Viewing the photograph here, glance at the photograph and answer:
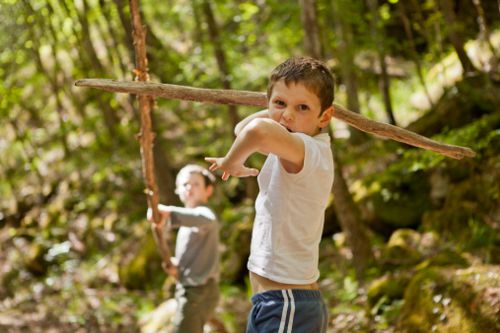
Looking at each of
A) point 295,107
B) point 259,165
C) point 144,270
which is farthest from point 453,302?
point 144,270

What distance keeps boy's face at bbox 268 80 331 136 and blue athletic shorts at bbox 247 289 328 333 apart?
0.73m

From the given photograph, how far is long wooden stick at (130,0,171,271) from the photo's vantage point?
386cm

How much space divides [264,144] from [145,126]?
2.23m

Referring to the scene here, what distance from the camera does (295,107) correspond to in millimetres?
2291

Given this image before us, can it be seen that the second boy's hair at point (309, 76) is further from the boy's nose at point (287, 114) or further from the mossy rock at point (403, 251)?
the mossy rock at point (403, 251)

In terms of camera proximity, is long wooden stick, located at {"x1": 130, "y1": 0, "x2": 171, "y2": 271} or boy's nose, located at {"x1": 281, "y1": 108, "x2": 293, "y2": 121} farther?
long wooden stick, located at {"x1": 130, "y1": 0, "x2": 171, "y2": 271}

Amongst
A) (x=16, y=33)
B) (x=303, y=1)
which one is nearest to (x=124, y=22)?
(x=16, y=33)

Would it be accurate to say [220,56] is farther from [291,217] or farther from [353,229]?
[291,217]

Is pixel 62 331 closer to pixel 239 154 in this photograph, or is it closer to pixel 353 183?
pixel 353 183

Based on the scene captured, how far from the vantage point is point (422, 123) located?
948 cm

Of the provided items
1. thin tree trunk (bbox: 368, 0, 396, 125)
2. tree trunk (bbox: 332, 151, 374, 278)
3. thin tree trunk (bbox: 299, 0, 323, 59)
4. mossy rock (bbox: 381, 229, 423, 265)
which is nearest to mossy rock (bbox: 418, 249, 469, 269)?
mossy rock (bbox: 381, 229, 423, 265)

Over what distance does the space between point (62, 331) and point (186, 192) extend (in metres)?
5.46

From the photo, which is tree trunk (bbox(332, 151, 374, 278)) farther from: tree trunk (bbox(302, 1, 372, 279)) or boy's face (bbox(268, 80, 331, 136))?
boy's face (bbox(268, 80, 331, 136))

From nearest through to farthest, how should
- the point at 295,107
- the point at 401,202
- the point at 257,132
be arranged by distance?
the point at 257,132
the point at 295,107
the point at 401,202
